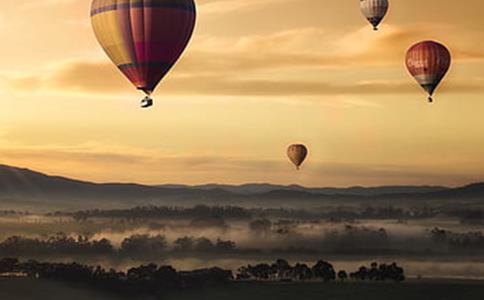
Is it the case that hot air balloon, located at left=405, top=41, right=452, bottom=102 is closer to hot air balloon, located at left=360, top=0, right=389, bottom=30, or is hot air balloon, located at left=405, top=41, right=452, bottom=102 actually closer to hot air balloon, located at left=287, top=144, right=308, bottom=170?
hot air balloon, located at left=360, top=0, right=389, bottom=30

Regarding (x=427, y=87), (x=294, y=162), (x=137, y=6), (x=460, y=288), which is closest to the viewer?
(x=137, y=6)

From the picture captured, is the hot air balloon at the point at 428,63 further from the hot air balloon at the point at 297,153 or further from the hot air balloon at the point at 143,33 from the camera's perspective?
the hot air balloon at the point at 143,33

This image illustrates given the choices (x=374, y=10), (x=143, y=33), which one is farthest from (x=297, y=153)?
(x=143, y=33)

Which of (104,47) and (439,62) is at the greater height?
(439,62)

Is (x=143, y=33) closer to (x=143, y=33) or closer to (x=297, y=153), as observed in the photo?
(x=143, y=33)

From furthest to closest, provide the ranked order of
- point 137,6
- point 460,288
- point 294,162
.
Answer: point 460,288, point 294,162, point 137,6

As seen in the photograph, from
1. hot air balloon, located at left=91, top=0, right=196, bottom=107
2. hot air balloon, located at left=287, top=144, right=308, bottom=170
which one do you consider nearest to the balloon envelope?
hot air balloon, located at left=91, top=0, right=196, bottom=107

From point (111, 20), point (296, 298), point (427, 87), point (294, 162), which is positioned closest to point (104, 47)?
point (111, 20)

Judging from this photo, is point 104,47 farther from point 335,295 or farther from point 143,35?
point 335,295
